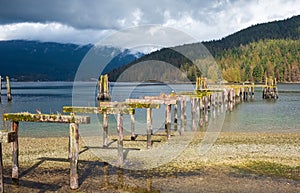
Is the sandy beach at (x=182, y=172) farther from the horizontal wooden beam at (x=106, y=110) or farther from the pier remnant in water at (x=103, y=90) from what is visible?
the pier remnant in water at (x=103, y=90)

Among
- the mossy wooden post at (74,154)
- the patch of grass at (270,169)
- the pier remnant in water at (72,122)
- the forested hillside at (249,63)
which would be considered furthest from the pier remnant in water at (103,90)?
the forested hillside at (249,63)

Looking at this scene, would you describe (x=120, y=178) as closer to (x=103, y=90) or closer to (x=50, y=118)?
(x=50, y=118)

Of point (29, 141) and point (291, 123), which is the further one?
point (291, 123)

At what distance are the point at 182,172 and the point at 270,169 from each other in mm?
3707

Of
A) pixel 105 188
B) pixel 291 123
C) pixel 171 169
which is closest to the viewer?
pixel 105 188

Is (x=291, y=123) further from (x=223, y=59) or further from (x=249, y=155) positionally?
(x=223, y=59)

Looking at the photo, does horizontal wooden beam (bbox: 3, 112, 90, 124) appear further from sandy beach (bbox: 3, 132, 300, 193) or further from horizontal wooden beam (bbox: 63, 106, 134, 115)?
horizontal wooden beam (bbox: 63, 106, 134, 115)

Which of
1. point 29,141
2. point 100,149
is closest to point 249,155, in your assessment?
point 100,149

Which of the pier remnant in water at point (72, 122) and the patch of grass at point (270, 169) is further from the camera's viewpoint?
the patch of grass at point (270, 169)

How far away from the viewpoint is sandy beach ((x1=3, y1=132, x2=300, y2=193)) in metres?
11.7

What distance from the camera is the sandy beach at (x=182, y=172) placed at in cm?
1174

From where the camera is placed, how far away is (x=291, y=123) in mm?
33719

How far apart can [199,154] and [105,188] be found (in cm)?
694


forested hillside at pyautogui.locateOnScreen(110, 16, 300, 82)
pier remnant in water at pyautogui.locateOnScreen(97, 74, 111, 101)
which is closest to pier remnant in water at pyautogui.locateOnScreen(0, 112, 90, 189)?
pier remnant in water at pyautogui.locateOnScreen(97, 74, 111, 101)
